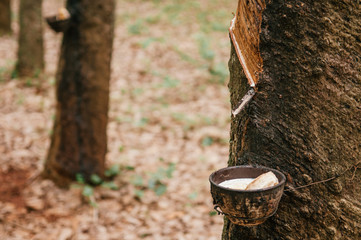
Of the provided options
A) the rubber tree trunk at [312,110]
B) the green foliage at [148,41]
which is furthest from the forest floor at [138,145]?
the rubber tree trunk at [312,110]

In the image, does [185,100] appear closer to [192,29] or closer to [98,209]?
[98,209]

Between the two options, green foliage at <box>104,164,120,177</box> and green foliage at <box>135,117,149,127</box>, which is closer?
green foliage at <box>104,164,120,177</box>

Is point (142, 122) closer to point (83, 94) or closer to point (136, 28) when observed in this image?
point (83, 94)

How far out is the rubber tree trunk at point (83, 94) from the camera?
11.1 feet

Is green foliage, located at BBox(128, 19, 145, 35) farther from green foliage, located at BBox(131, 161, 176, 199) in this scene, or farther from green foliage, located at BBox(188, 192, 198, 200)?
green foliage, located at BBox(188, 192, 198, 200)

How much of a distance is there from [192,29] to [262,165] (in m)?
7.69

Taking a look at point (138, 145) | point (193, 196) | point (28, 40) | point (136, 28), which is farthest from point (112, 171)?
point (136, 28)

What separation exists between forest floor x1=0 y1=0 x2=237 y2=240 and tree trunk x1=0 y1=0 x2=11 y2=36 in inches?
11.5


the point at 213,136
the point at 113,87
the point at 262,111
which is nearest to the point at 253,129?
the point at 262,111

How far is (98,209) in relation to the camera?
3.30m

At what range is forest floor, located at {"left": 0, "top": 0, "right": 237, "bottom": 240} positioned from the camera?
313 centimetres

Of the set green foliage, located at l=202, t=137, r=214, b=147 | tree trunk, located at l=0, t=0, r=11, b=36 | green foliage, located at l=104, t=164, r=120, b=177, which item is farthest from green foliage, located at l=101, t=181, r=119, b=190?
tree trunk, located at l=0, t=0, r=11, b=36

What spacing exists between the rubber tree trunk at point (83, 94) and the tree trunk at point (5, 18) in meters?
5.86

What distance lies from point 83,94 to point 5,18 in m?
6.15
